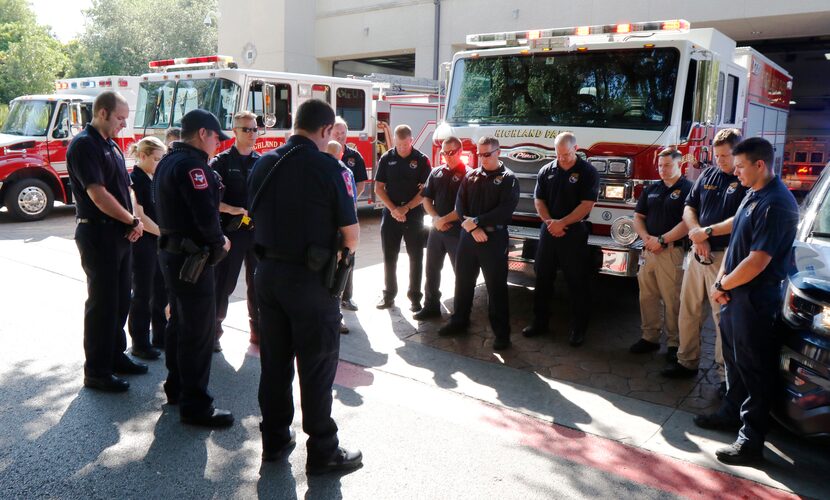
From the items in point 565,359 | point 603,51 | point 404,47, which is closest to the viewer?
point 565,359

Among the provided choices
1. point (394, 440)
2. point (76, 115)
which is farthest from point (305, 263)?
point (76, 115)

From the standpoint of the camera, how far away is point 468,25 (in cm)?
1798

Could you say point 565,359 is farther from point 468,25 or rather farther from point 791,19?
point 468,25

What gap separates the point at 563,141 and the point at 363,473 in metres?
3.37

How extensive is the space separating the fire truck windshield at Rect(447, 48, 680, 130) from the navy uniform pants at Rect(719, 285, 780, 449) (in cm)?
265

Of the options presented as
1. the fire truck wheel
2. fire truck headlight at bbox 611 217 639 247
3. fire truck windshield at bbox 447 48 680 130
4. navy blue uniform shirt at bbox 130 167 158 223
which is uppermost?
fire truck windshield at bbox 447 48 680 130

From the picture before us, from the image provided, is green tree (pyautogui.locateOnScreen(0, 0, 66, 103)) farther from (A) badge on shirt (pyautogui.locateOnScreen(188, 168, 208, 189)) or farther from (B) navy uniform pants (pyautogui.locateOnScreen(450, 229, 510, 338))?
(A) badge on shirt (pyautogui.locateOnScreen(188, 168, 208, 189))

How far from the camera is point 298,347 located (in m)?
3.52

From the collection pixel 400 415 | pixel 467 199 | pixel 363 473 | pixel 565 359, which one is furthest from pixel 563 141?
pixel 363 473

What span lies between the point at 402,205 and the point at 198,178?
3.17m

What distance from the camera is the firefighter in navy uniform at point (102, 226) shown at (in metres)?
4.40

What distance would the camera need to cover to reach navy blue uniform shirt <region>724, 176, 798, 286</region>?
3.70 meters

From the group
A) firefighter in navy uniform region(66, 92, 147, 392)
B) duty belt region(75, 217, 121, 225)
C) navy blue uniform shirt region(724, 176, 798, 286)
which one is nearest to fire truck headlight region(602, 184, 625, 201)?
navy blue uniform shirt region(724, 176, 798, 286)

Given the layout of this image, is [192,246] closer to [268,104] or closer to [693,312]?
[693,312]
